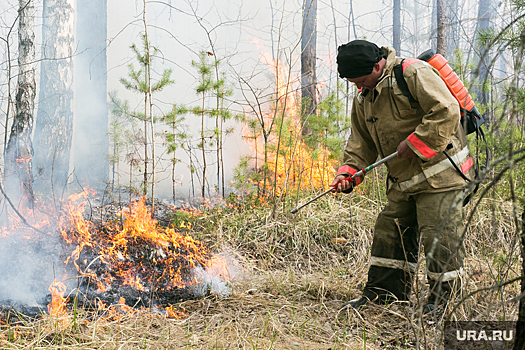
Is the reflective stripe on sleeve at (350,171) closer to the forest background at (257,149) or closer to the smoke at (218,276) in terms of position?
the forest background at (257,149)

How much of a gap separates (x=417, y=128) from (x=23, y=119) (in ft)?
17.6

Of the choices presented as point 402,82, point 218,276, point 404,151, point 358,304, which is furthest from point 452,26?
point 218,276

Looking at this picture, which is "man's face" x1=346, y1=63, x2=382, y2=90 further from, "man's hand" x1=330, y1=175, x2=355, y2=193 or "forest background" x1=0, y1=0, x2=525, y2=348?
"man's hand" x1=330, y1=175, x2=355, y2=193

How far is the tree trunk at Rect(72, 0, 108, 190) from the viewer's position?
767cm

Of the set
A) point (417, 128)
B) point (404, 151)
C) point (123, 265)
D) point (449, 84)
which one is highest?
point (449, 84)

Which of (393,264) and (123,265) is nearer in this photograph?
(393,264)

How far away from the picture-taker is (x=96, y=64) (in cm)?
821

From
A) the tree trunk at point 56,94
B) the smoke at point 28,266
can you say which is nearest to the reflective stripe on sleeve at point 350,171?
the smoke at point 28,266

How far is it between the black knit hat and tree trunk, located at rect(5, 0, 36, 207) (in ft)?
15.3

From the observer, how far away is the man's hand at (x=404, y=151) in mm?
2455

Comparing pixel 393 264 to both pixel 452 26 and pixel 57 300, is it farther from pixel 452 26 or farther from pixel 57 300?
pixel 452 26

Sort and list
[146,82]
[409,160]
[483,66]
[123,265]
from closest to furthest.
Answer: [409,160] → [123,265] → [146,82] → [483,66]

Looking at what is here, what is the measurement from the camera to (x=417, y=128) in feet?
7.85

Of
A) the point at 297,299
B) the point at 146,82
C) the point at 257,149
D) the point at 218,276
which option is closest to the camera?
the point at 297,299
